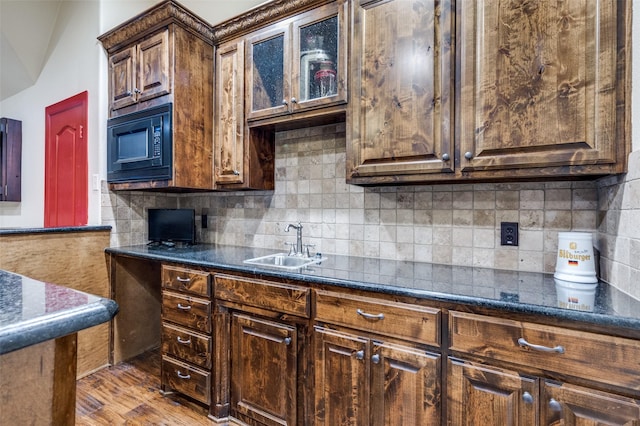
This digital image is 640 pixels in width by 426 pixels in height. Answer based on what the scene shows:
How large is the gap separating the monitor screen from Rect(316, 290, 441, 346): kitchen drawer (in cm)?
151

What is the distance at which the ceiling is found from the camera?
271 centimetres

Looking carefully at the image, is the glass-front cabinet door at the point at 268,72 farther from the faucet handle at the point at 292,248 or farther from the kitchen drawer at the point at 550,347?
the kitchen drawer at the point at 550,347

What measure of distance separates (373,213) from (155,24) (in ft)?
6.14

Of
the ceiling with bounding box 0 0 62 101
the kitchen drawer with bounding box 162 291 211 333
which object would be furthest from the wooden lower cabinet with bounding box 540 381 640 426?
the ceiling with bounding box 0 0 62 101

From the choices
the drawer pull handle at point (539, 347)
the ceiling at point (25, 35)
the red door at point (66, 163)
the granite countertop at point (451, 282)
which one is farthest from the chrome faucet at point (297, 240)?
the ceiling at point (25, 35)

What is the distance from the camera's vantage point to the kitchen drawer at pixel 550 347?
94 centimetres

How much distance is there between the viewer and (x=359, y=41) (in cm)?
163

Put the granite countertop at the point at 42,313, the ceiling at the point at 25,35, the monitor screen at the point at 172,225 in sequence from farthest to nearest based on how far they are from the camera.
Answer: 1. the ceiling at the point at 25,35
2. the monitor screen at the point at 172,225
3. the granite countertop at the point at 42,313

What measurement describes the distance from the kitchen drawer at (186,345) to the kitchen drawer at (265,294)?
1.02 ft

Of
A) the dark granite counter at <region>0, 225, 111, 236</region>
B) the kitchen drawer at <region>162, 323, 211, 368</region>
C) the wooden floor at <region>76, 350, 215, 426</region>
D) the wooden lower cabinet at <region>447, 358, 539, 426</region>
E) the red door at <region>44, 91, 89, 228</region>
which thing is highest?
the red door at <region>44, 91, 89, 228</region>

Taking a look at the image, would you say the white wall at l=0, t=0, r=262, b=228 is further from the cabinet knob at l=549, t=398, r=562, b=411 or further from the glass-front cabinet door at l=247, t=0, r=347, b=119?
the cabinet knob at l=549, t=398, r=562, b=411

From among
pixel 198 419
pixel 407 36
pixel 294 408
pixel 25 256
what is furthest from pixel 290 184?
pixel 25 256

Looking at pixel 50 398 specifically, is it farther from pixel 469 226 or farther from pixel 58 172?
pixel 58 172

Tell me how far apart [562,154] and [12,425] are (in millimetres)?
1711
